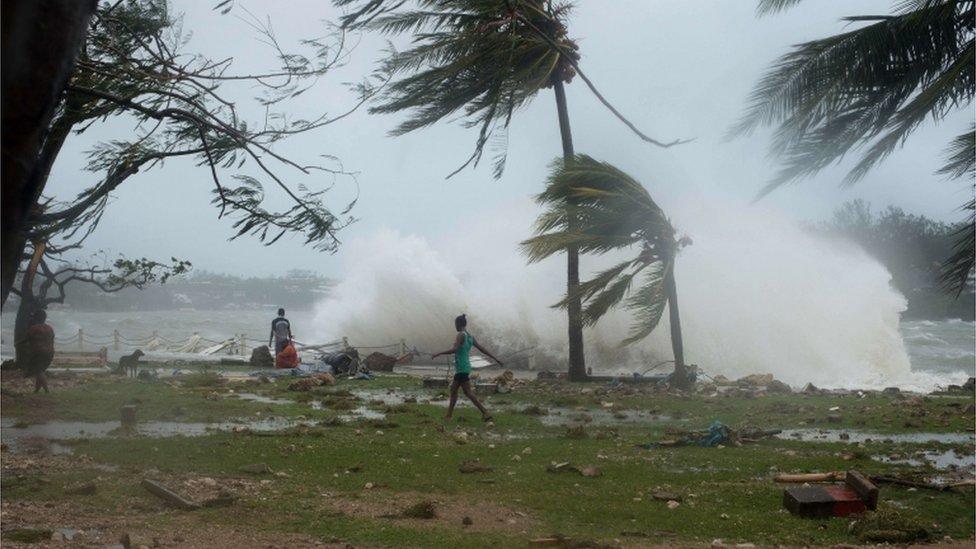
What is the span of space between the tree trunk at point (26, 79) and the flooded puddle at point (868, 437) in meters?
9.99

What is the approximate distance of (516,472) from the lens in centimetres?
834

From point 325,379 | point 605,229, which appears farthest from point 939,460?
point 325,379

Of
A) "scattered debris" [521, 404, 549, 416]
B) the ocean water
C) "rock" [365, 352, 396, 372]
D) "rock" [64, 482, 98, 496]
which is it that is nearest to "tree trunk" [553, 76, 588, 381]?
"scattered debris" [521, 404, 549, 416]

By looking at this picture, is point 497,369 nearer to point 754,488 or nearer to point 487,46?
point 754,488

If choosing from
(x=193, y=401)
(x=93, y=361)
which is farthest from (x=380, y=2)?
(x=93, y=361)

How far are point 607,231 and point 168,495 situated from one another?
38.8ft

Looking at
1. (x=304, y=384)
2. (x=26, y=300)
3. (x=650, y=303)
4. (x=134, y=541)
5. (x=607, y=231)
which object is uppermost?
(x=607, y=231)

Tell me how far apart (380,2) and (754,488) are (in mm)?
5369

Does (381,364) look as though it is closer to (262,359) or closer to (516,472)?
(262,359)

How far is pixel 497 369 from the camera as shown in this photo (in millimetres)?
27922

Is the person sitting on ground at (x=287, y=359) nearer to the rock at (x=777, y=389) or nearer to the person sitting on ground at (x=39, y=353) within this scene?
the person sitting on ground at (x=39, y=353)

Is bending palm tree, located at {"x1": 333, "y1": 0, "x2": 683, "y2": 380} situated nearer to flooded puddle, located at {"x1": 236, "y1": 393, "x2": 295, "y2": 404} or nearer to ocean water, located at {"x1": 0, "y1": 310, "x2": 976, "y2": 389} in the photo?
flooded puddle, located at {"x1": 236, "y1": 393, "x2": 295, "y2": 404}

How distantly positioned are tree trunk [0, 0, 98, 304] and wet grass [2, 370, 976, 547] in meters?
4.14

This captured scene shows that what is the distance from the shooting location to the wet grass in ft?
20.7
